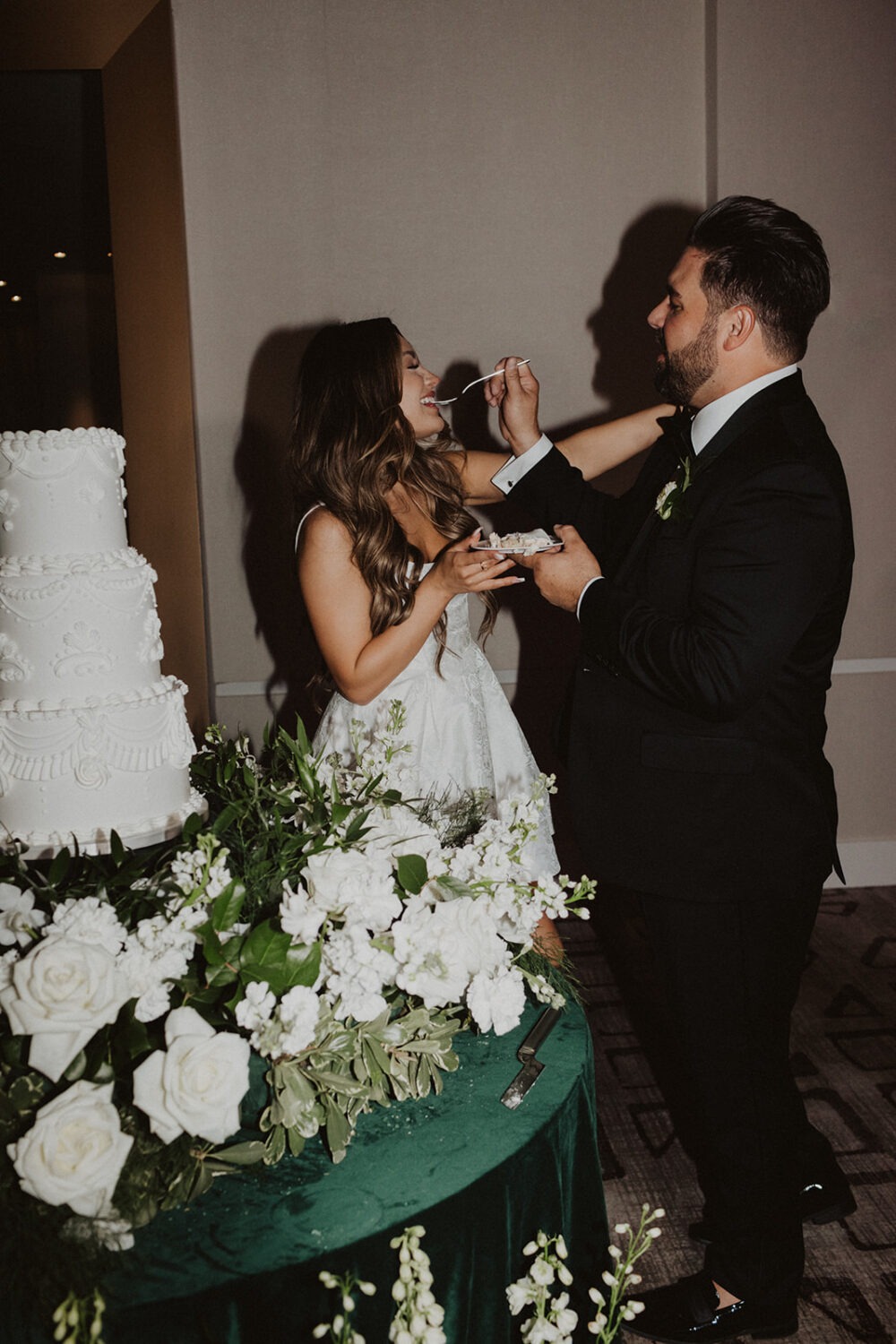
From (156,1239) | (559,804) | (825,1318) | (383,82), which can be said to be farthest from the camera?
(559,804)

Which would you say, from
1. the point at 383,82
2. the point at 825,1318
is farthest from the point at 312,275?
the point at 825,1318

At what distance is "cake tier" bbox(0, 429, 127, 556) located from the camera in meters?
1.76

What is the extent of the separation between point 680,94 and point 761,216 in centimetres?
255

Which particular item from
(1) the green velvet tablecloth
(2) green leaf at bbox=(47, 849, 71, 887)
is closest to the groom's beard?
(1) the green velvet tablecloth

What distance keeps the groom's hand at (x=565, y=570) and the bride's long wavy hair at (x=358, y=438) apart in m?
0.44

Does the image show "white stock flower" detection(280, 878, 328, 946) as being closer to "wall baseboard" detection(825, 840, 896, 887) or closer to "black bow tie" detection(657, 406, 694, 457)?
"black bow tie" detection(657, 406, 694, 457)

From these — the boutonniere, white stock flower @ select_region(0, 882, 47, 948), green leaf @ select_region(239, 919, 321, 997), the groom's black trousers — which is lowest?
the groom's black trousers

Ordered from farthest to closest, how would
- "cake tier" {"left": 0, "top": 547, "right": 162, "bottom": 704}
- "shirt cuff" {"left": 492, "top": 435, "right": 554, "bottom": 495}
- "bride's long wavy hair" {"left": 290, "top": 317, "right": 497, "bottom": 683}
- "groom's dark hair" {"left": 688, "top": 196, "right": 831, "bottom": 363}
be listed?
"shirt cuff" {"left": 492, "top": 435, "right": 554, "bottom": 495} < "bride's long wavy hair" {"left": 290, "top": 317, "right": 497, "bottom": 683} < "groom's dark hair" {"left": 688, "top": 196, "right": 831, "bottom": 363} < "cake tier" {"left": 0, "top": 547, "right": 162, "bottom": 704}

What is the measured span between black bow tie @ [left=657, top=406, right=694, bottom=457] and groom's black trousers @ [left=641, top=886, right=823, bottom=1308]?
92 cm

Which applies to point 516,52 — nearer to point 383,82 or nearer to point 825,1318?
point 383,82

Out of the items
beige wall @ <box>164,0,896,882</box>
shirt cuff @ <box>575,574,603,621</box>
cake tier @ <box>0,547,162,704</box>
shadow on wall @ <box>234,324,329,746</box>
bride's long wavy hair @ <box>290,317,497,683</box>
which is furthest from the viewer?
shadow on wall @ <box>234,324,329,746</box>

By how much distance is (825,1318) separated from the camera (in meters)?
2.14

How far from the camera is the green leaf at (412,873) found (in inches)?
53.0

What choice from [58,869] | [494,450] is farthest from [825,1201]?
[494,450]
